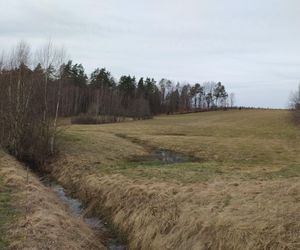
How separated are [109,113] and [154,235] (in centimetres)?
9782

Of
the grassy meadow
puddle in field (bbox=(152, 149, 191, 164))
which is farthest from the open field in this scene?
puddle in field (bbox=(152, 149, 191, 164))

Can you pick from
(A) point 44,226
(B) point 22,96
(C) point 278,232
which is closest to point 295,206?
(C) point 278,232

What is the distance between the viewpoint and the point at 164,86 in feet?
543

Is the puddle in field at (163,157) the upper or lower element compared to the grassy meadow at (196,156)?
lower

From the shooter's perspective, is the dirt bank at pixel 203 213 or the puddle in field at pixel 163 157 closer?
the dirt bank at pixel 203 213

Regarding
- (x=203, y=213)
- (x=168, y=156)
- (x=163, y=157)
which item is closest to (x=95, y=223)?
(x=203, y=213)

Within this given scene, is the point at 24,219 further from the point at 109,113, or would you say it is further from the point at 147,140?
the point at 109,113

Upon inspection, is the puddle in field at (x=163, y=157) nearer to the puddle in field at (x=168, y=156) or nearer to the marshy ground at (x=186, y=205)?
the puddle in field at (x=168, y=156)

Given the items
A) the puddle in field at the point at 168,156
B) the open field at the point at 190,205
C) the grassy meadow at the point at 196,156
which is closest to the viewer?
the open field at the point at 190,205

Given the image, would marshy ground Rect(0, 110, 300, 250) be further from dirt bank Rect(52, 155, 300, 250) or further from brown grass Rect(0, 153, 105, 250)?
brown grass Rect(0, 153, 105, 250)

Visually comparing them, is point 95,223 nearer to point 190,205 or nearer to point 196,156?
point 190,205

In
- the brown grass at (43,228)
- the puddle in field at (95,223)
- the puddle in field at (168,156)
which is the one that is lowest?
the puddle in field at (95,223)

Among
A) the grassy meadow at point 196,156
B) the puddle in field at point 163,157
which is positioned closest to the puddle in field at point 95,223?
the grassy meadow at point 196,156

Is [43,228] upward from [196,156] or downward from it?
upward
